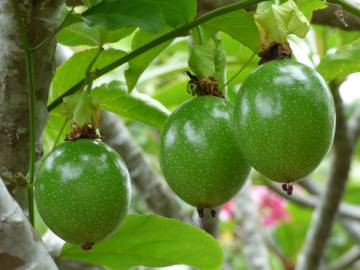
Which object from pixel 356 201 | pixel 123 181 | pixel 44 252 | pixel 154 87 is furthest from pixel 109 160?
pixel 356 201

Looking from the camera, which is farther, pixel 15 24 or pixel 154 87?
pixel 154 87

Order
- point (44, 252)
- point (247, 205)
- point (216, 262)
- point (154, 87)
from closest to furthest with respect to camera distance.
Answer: point (44, 252)
point (216, 262)
point (247, 205)
point (154, 87)

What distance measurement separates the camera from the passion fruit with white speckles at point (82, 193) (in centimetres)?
93

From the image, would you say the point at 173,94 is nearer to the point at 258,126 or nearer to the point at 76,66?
the point at 76,66

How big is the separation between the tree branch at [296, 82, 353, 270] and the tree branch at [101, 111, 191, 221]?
1.11ft

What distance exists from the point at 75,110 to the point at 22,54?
0.33 ft

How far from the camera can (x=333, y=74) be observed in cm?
107

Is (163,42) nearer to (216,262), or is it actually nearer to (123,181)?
(123,181)

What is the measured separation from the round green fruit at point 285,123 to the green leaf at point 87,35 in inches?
11.5

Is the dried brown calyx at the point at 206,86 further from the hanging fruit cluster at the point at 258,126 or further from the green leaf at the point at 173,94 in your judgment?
the green leaf at the point at 173,94

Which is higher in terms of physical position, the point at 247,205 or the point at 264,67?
the point at 264,67

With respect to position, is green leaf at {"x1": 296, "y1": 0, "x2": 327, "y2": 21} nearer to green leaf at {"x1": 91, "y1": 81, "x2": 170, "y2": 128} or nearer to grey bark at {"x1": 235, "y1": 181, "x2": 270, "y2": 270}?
green leaf at {"x1": 91, "y1": 81, "x2": 170, "y2": 128}

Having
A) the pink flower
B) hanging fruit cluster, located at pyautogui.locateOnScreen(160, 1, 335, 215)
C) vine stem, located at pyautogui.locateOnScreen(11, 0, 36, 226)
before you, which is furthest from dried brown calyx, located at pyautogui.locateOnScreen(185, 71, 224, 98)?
the pink flower

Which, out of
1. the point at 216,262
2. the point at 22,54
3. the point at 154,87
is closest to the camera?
the point at 22,54
